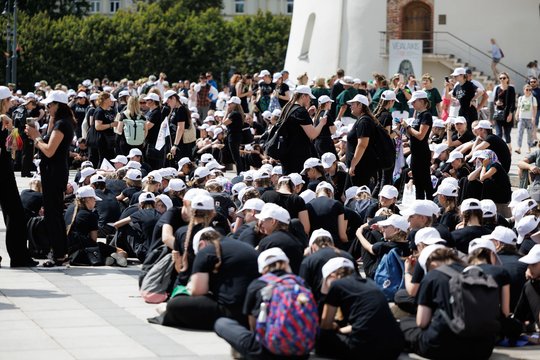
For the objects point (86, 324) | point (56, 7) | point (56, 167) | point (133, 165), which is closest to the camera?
point (86, 324)

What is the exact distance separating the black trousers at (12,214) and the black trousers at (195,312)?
13.3ft

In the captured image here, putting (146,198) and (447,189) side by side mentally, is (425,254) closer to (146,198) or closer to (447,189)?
(447,189)

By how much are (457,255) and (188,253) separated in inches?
107

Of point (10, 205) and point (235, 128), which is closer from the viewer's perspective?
point (10, 205)

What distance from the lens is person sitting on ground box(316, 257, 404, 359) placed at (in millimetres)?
10500

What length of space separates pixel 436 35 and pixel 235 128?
91.2 feet

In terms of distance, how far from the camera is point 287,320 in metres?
9.91

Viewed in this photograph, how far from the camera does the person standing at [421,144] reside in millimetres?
18781

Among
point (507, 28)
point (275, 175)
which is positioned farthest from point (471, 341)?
point (507, 28)

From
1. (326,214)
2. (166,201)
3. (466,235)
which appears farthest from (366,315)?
(166,201)

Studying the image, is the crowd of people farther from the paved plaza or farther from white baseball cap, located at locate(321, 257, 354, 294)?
the paved plaza

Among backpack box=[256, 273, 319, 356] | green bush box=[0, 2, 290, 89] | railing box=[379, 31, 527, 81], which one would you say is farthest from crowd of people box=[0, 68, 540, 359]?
green bush box=[0, 2, 290, 89]

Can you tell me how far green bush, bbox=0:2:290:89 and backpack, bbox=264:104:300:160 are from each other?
47.0 m

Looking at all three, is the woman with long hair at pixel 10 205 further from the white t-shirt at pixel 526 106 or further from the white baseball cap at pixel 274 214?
the white t-shirt at pixel 526 106
